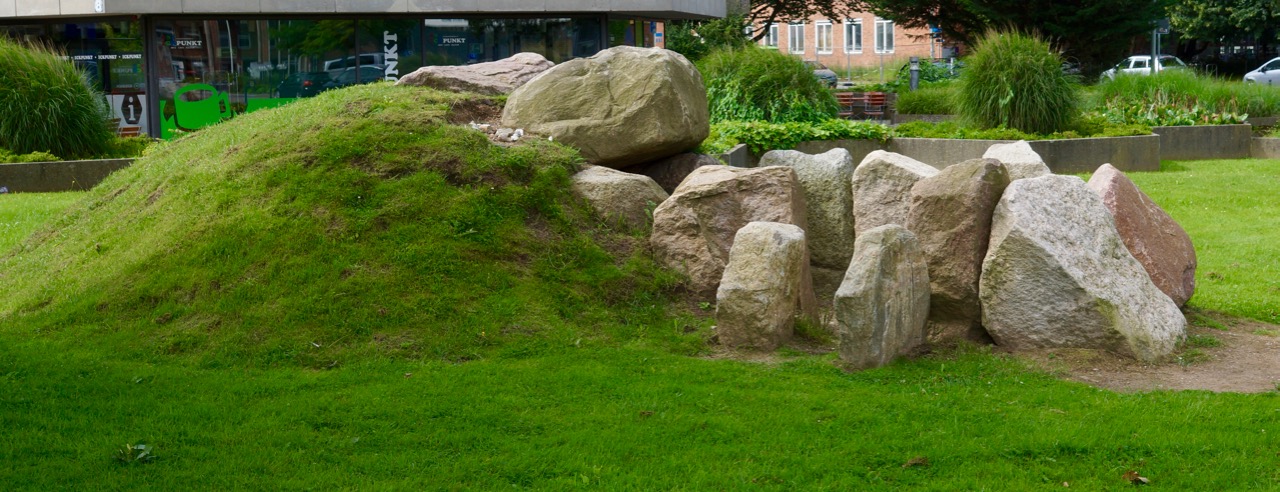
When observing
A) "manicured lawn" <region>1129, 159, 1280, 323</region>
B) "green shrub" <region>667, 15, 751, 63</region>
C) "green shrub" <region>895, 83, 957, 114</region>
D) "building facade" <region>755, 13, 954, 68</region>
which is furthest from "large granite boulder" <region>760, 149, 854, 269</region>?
"building facade" <region>755, 13, 954, 68</region>

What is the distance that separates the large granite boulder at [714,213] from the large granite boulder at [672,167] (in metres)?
1.58

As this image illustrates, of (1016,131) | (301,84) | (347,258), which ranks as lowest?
(347,258)

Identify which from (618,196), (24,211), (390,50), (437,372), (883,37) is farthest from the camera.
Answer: (883,37)

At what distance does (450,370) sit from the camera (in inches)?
249

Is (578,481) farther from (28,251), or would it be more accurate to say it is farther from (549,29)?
(549,29)

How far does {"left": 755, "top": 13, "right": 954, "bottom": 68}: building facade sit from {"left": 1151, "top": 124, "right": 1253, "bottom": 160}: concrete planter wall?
139 ft

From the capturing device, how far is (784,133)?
47.3ft

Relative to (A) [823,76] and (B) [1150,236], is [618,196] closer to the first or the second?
(B) [1150,236]

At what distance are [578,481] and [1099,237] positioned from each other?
11.8 ft

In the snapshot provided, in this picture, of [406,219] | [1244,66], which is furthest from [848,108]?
[1244,66]

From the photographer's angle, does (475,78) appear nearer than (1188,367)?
No

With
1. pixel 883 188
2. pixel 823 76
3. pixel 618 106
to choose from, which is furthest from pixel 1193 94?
pixel 618 106

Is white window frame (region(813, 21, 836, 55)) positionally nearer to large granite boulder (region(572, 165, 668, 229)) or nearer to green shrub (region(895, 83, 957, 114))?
green shrub (region(895, 83, 957, 114))

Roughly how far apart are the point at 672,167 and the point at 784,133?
16.9 ft
